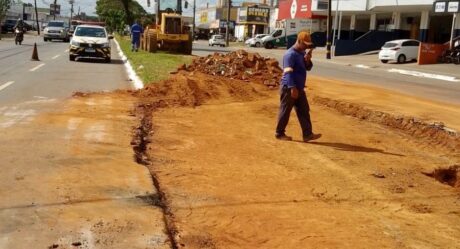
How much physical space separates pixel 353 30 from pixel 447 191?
4860cm

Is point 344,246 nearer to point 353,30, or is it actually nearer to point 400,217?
point 400,217

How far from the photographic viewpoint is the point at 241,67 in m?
17.5

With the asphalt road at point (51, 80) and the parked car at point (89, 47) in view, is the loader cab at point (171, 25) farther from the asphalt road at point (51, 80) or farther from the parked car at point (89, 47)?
the asphalt road at point (51, 80)

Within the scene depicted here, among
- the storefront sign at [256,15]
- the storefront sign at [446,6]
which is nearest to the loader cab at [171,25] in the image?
the storefront sign at [446,6]

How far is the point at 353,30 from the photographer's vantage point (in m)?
53.5

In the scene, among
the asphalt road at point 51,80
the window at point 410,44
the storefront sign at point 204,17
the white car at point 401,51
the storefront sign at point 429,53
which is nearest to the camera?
the asphalt road at point 51,80

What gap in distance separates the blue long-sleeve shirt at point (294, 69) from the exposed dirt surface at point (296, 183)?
92cm

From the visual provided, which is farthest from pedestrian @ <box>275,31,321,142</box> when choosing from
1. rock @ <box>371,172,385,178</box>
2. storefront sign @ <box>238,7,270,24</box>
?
storefront sign @ <box>238,7,270,24</box>

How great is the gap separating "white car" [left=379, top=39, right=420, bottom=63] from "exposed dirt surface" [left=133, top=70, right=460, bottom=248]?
2709cm

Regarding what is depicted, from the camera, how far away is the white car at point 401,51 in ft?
122

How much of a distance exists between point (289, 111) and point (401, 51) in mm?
30427

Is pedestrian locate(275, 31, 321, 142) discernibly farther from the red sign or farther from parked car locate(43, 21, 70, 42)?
the red sign

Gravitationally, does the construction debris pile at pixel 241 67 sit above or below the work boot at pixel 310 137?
above

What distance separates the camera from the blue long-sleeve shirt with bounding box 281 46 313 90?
877cm
